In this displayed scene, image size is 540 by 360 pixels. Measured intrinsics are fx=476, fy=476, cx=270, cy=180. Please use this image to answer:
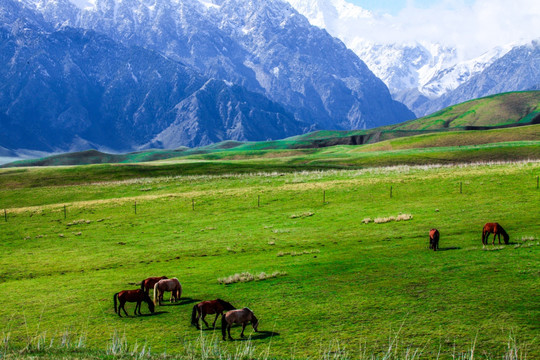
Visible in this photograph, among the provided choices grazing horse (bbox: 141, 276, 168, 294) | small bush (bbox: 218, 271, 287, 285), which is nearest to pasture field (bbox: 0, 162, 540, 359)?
small bush (bbox: 218, 271, 287, 285)

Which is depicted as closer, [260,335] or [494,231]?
[260,335]

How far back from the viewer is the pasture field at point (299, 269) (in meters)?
18.0

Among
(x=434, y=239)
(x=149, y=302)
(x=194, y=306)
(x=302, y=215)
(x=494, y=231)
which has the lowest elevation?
(x=149, y=302)

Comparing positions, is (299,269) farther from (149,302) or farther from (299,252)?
(149,302)

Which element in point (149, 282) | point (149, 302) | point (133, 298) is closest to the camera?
point (133, 298)

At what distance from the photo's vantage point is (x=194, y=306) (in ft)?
66.0

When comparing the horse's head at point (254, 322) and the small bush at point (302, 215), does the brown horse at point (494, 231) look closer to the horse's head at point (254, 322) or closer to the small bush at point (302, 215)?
the horse's head at point (254, 322)

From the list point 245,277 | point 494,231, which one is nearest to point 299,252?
point 245,277

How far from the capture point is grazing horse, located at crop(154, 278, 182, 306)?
24.1 metres

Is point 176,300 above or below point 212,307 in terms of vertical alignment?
below

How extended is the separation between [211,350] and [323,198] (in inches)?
1804

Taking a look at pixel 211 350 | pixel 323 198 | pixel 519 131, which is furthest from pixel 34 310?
pixel 519 131

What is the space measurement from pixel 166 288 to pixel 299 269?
29.5 feet

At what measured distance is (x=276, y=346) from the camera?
17.8 meters
